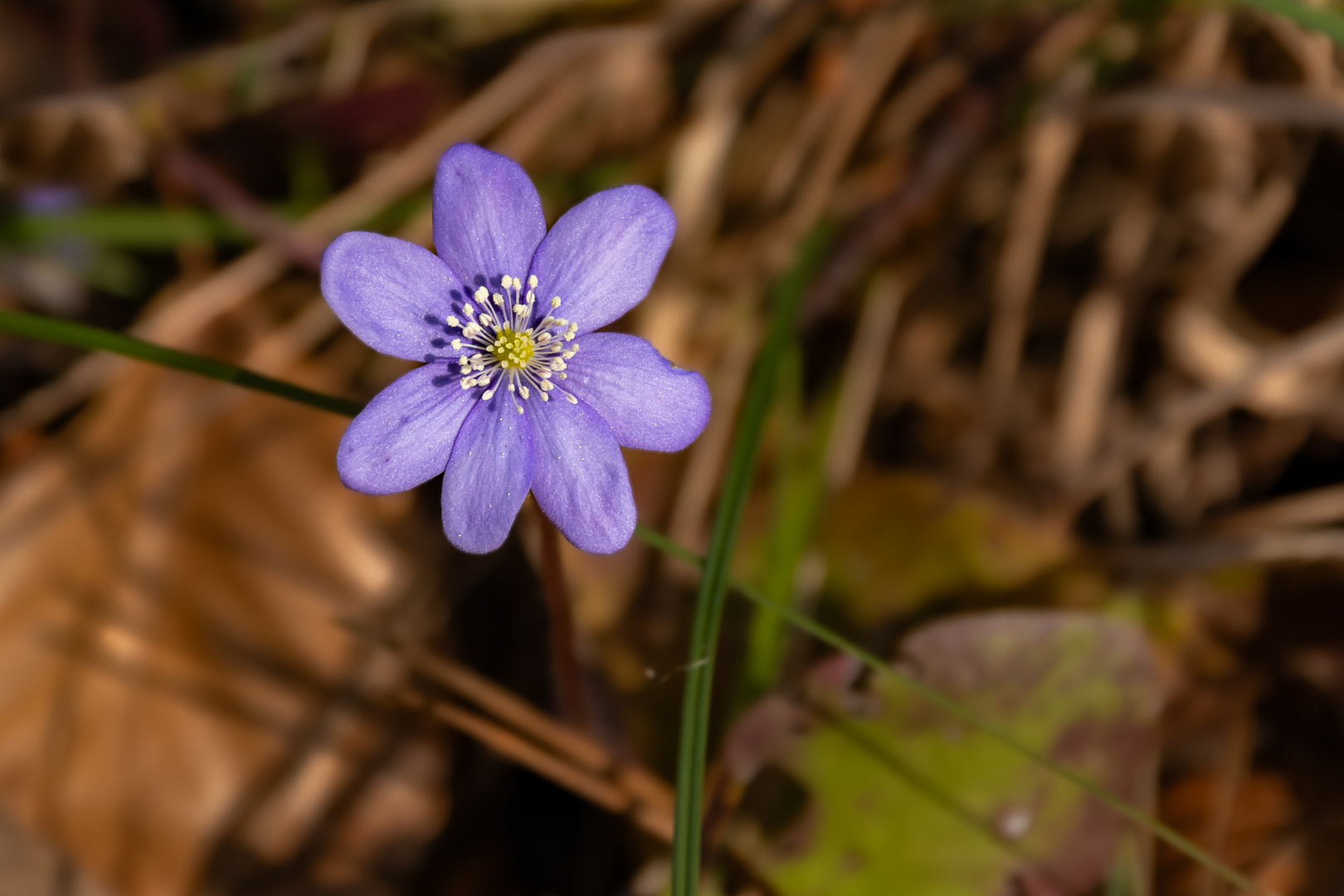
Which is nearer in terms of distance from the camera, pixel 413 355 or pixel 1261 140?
pixel 413 355

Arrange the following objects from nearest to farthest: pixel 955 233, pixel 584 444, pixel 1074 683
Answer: pixel 584 444 < pixel 1074 683 < pixel 955 233

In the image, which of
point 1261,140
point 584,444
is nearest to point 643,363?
point 584,444

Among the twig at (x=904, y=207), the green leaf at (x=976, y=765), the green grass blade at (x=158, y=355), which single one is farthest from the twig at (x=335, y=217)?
the green leaf at (x=976, y=765)

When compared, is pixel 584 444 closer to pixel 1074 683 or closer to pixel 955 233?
pixel 1074 683

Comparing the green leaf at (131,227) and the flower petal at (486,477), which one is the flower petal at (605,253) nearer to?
the flower petal at (486,477)

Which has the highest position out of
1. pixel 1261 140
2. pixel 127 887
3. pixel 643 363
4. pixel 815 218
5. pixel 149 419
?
pixel 1261 140
